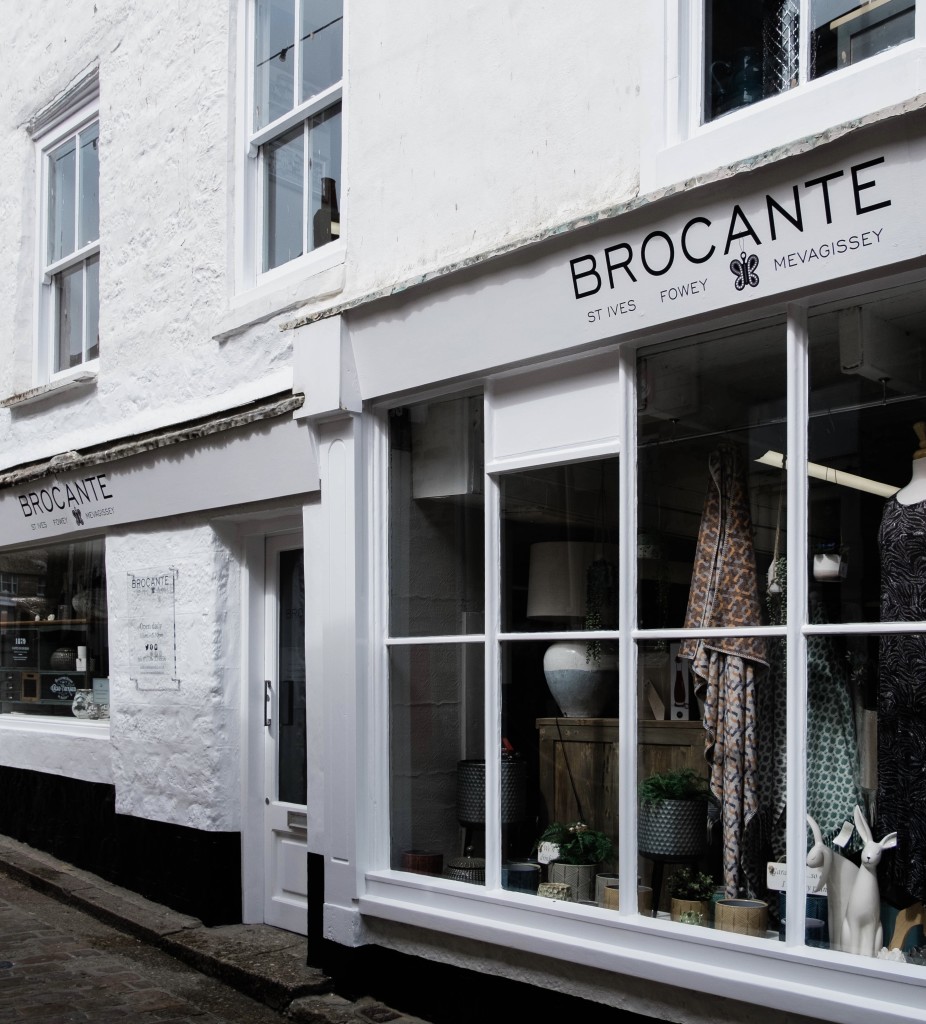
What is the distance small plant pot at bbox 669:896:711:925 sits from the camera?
14.5ft

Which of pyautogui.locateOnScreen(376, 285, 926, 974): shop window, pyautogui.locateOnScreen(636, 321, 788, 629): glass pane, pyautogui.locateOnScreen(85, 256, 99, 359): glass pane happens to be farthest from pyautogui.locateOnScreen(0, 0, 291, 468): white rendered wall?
pyautogui.locateOnScreen(636, 321, 788, 629): glass pane

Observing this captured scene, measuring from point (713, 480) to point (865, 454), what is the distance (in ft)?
2.13

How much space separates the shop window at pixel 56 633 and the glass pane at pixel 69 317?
1.32m

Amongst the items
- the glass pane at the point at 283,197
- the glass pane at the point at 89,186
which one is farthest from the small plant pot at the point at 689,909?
the glass pane at the point at 89,186

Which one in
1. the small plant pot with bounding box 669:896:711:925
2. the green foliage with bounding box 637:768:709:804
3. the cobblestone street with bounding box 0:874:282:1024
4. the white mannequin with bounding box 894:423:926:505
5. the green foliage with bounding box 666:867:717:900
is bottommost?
the cobblestone street with bounding box 0:874:282:1024

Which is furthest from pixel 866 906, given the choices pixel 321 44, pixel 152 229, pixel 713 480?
pixel 152 229

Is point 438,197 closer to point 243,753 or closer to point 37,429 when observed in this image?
point 243,753

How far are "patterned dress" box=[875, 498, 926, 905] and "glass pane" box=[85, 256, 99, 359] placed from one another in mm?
5956

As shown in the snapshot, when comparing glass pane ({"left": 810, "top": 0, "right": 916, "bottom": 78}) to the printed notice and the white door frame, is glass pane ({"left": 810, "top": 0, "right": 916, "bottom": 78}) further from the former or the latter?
the printed notice

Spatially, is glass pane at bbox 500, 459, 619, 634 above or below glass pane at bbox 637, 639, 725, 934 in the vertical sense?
above

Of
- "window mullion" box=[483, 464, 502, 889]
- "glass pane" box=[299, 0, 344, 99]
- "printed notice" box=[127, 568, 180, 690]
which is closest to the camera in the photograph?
"window mullion" box=[483, 464, 502, 889]

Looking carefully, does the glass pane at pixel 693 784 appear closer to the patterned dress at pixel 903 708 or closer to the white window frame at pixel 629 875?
the white window frame at pixel 629 875

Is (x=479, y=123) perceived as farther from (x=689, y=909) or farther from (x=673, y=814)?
(x=689, y=909)

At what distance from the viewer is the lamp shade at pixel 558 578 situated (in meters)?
5.09
